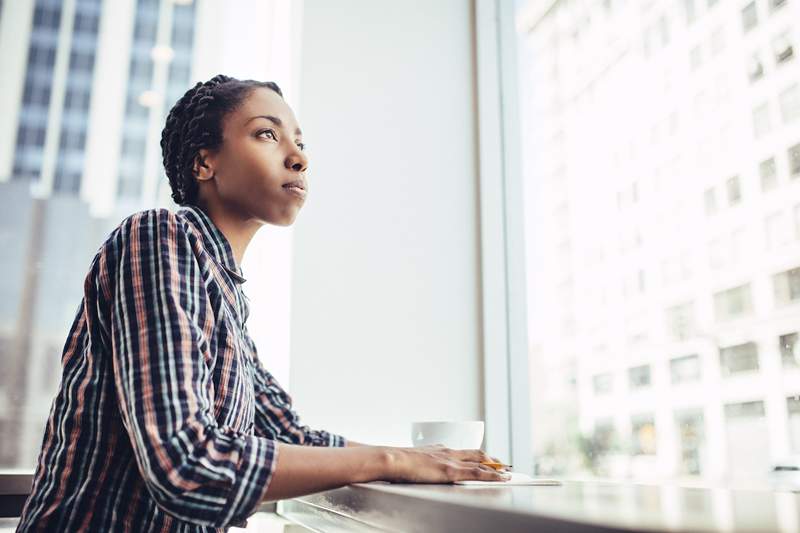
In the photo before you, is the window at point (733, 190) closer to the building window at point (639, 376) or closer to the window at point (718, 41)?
the window at point (718, 41)

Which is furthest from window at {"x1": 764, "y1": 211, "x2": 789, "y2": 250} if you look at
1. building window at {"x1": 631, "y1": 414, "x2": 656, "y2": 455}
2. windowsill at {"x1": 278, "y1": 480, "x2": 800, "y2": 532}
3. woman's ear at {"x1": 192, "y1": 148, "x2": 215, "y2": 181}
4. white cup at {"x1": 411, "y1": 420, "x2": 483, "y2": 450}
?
woman's ear at {"x1": 192, "y1": 148, "x2": 215, "y2": 181}

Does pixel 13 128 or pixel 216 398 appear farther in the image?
pixel 13 128

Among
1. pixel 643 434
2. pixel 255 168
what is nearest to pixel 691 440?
pixel 643 434

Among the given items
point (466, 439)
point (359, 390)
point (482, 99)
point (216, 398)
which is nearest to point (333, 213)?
point (359, 390)

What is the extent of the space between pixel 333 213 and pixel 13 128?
736 mm

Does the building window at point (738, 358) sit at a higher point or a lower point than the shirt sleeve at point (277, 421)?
higher

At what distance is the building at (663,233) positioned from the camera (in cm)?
129

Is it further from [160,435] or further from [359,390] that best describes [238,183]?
[359,390]

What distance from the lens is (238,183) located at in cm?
111

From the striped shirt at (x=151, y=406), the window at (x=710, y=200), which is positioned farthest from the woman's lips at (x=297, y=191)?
the window at (x=710, y=200)

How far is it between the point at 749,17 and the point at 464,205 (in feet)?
2.51

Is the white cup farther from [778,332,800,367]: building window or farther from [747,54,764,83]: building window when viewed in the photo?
[747,54,764,83]: building window

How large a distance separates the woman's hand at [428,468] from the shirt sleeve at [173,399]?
0.47 feet

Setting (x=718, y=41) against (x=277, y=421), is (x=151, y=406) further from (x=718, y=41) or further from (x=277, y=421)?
(x=718, y=41)
